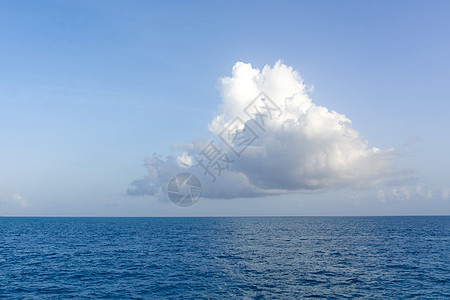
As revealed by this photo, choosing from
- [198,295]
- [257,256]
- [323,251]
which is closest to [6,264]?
[198,295]

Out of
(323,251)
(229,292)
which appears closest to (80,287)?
(229,292)

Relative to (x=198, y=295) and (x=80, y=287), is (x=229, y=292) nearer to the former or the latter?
(x=198, y=295)

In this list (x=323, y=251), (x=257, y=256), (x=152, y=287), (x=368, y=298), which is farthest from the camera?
(x=323, y=251)

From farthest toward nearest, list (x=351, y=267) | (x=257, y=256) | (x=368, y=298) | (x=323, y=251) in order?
(x=323, y=251) → (x=257, y=256) → (x=351, y=267) → (x=368, y=298)

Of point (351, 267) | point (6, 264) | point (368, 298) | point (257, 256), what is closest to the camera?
point (368, 298)

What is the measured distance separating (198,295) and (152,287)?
24.2 ft

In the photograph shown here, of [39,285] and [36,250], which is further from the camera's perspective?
[36,250]

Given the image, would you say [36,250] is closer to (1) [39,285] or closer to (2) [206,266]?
(1) [39,285]

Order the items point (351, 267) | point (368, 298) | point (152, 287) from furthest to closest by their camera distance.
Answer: point (351, 267) < point (152, 287) < point (368, 298)

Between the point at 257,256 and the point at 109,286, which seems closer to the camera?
the point at 109,286

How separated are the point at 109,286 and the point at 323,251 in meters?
49.6

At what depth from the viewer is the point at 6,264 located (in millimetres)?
56000

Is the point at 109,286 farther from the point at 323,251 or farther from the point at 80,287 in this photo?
the point at 323,251

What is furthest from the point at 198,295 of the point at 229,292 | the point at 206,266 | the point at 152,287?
the point at 206,266
